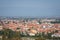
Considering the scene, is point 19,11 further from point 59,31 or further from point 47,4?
point 59,31

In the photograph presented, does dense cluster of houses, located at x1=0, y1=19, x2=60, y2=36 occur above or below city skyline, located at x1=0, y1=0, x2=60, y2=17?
below

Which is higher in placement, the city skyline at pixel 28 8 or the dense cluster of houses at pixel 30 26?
the city skyline at pixel 28 8


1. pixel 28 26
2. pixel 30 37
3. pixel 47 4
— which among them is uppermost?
pixel 47 4

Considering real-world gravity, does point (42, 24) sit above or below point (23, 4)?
below

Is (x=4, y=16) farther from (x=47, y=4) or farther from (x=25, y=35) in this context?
(x=47, y=4)

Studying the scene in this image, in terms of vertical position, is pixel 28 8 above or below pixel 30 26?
above

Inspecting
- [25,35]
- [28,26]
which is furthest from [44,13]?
[25,35]
